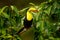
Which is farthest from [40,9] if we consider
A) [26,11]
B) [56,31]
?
[56,31]

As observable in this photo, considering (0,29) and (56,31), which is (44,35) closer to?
(56,31)

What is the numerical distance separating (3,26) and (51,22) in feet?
1.15

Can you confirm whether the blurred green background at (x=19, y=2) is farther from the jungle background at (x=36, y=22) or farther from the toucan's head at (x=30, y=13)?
the toucan's head at (x=30, y=13)

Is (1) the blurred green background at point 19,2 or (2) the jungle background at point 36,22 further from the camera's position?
(1) the blurred green background at point 19,2

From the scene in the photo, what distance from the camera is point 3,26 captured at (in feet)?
4.78

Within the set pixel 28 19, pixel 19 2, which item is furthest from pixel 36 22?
pixel 19 2

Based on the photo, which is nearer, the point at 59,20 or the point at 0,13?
the point at 0,13

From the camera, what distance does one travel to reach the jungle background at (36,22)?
4.62ft

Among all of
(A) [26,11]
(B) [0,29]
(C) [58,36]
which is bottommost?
(C) [58,36]

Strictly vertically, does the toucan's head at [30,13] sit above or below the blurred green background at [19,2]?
below

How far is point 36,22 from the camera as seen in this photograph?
1406 millimetres

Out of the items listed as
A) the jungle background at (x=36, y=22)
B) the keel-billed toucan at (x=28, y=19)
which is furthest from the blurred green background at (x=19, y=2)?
the keel-billed toucan at (x=28, y=19)

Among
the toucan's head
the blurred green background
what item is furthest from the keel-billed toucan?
the blurred green background

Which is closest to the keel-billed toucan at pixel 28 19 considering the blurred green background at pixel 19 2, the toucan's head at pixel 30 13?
the toucan's head at pixel 30 13
